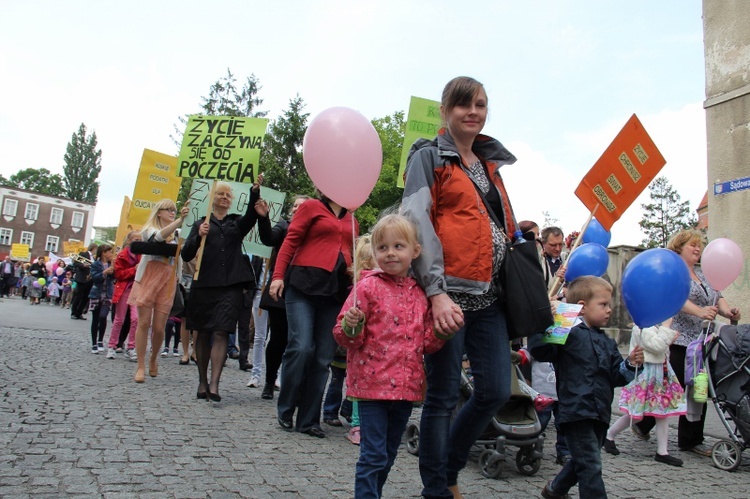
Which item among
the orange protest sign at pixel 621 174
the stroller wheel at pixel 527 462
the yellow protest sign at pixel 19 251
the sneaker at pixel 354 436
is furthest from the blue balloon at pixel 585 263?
the yellow protest sign at pixel 19 251

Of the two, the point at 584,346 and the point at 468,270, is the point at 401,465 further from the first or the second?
the point at 468,270

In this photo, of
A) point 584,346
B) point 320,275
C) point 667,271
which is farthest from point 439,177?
point 320,275

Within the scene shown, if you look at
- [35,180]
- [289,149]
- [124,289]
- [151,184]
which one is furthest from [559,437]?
[35,180]

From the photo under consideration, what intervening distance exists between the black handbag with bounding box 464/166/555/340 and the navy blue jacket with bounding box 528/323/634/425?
401mm

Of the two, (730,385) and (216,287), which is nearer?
(730,385)

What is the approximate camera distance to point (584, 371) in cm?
346

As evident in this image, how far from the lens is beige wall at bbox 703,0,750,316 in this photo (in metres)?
10.4

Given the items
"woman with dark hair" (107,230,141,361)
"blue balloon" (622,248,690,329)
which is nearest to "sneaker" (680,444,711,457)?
"blue balloon" (622,248,690,329)

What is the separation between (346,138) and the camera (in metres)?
3.55

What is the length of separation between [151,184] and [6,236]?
280 feet

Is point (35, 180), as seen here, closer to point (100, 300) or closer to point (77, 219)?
point (77, 219)

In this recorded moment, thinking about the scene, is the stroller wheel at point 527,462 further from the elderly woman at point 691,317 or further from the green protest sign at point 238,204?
the green protest sign at point 238,204

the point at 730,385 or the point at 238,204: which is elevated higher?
the point at 238,204

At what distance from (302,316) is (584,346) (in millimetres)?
2253
